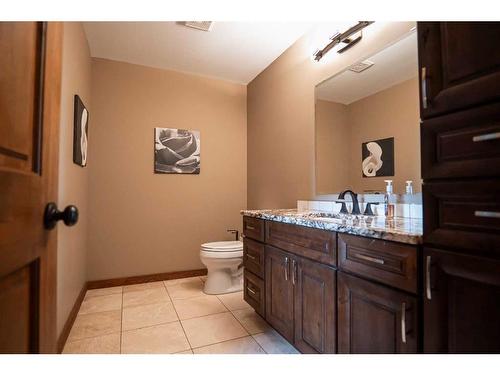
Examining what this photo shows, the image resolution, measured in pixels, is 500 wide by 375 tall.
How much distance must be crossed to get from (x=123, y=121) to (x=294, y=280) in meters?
2.37

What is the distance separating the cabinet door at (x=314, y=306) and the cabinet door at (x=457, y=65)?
805 mm

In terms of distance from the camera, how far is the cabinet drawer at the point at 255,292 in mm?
1741

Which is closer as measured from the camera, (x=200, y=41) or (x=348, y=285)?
(x=348, y=285)

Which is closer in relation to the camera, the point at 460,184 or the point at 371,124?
the point at 460,184

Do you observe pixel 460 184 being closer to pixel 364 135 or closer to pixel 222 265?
pixel 364 135

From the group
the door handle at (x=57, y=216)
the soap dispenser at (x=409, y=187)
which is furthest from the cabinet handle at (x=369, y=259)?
the door handle at (x=57, y=216)

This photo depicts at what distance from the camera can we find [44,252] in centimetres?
60

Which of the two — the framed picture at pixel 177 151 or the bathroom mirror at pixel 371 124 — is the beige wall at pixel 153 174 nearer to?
the framed picture at pixel 177 151

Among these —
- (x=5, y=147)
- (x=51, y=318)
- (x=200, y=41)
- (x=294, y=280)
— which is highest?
(x=200, y=41)

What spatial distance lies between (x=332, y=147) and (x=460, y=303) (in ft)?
4.72

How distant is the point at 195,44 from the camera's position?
2.36 metres

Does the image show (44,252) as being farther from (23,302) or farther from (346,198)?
(346,198)

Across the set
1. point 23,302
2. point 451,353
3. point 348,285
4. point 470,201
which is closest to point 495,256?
point 470,201

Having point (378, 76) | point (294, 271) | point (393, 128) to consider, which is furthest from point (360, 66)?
point (294, 271)
